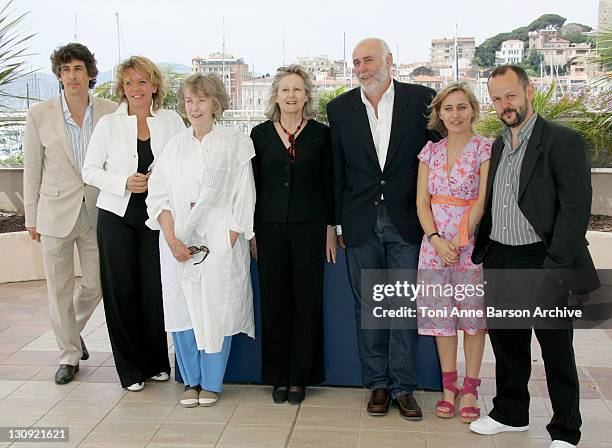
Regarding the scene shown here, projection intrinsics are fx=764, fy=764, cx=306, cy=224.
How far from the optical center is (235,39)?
9.05m

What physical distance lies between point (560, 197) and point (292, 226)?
126 centimetres

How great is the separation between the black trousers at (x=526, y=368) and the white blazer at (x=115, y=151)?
1727 millimetres

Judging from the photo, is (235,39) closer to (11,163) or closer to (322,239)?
(11,163)

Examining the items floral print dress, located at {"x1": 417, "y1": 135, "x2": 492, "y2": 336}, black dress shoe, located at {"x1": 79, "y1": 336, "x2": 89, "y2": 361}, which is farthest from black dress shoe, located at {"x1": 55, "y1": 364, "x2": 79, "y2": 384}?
floral print dress, located at {"x1": 417, "y1": 135, "x2": 492, "y2": 336}

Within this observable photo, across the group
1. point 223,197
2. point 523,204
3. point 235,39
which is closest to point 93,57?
point 223,197

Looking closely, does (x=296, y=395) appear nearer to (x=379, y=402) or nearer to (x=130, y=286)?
(x=379, y=402)

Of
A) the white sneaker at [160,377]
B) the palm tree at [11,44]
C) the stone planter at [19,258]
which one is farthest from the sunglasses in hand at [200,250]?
the palm tree at [11,44]

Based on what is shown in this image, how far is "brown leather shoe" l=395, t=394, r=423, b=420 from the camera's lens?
3502 millimetres

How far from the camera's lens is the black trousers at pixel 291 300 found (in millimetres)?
3625

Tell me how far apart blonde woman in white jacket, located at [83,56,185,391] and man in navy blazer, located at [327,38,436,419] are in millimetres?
926

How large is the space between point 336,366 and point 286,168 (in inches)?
42.5

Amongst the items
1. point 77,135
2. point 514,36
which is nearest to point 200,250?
point 77,135

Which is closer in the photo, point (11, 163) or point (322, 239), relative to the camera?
point (322, 239)

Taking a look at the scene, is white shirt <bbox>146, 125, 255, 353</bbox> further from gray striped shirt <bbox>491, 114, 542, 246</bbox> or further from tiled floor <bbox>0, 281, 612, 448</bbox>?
gray striped shirt <bbox>491, 114, 542, 246</bbox>
